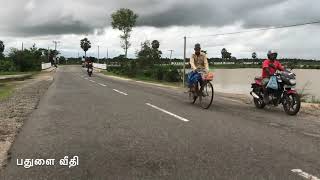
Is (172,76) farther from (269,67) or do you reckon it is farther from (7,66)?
(269,67)

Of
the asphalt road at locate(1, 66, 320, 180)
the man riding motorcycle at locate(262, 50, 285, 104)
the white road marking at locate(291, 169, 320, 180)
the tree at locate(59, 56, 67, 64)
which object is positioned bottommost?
the tree at locate(59, 56, 67, 64)

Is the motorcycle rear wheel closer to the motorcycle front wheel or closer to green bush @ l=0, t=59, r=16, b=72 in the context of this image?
the motorcycle front wheel

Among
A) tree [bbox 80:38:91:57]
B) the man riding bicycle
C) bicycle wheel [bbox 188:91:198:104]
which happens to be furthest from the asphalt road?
tree [bbox 80:38:91:57]

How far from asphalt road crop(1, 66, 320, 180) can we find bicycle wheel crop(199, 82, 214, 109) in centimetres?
126

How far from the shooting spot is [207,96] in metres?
13.7

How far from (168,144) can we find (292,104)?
18.7ft

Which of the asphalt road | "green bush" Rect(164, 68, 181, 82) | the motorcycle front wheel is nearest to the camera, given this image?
the asphalt road

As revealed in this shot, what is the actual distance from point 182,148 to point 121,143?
1.15m

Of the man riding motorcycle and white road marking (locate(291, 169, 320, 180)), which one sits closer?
white road marking (locate(291, 169, 320, 180))

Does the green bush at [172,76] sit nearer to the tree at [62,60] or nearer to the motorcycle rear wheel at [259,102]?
the motorcycle rear wheel at [259,102]

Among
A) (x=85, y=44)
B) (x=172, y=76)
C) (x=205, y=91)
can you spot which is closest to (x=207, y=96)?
(x=205, y=91)

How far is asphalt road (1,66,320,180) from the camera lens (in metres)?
5.85

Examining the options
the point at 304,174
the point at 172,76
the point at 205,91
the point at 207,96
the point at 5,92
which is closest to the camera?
the point at 304,174

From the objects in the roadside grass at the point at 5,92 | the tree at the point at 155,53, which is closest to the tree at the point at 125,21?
the tree at the point at 155,53
